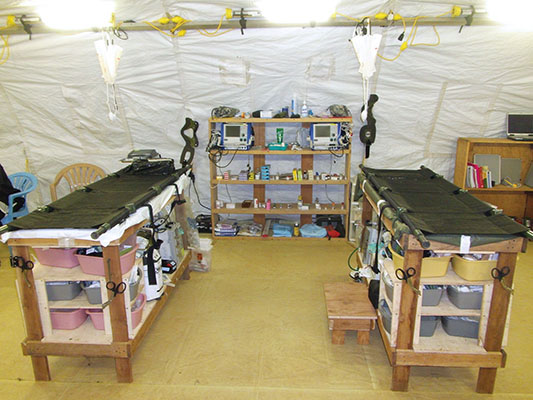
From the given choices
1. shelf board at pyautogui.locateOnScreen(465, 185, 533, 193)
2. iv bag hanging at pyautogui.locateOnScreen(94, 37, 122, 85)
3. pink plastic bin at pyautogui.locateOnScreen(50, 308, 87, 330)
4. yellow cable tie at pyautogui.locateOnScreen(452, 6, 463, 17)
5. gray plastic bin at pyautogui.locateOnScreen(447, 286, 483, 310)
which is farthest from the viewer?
shelf board at pyautogui.locateOnScreen(465, 185, 533, 193)

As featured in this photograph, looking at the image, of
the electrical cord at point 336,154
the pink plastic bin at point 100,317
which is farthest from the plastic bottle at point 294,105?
the pink plastic bin at point 100,317

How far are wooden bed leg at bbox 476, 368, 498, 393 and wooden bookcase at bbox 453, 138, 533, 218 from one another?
9.40 ft

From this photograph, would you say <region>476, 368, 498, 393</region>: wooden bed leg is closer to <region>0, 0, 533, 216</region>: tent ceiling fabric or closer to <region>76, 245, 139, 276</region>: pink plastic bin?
<region>76, 245, 139, 276</region>: pink plastic bin

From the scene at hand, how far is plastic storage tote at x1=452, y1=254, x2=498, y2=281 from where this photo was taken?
2441 millimetres

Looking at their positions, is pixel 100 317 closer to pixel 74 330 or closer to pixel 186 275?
pixel 74 330

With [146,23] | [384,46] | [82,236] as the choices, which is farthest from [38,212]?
[384,46]

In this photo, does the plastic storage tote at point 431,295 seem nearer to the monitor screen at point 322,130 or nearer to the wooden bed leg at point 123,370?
the wooden bed leg at point 123,370

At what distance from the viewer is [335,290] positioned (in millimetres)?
3326

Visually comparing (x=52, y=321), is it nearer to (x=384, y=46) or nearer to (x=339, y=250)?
(x=339, y=250)

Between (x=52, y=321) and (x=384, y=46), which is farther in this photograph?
(x=384, y=46)

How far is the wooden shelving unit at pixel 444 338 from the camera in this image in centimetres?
241

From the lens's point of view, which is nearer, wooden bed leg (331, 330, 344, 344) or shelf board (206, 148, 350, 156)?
wooden bed leg (331, 330, 344, 344)

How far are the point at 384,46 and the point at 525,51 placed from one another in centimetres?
146

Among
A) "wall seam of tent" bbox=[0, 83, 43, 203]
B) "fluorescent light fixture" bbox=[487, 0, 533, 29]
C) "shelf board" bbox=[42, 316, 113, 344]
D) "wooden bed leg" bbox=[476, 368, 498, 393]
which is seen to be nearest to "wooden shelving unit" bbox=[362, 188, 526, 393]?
"wooden bed leg" bbox=[476, 368, 498, 393]
